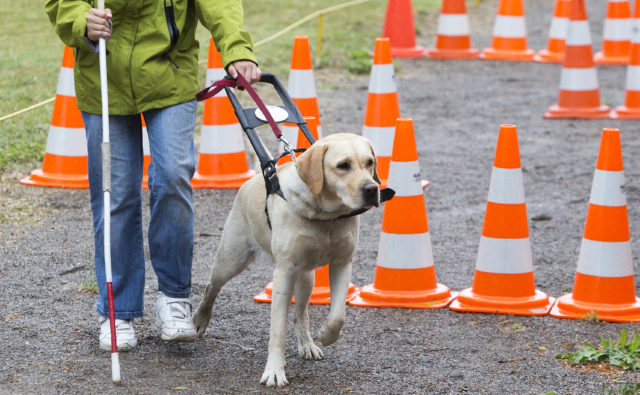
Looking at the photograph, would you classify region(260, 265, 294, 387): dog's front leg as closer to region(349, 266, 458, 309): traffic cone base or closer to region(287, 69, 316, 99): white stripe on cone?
region(349, 266, 458, 309): traffic cone base

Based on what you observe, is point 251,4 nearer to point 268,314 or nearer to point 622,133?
point 622,133

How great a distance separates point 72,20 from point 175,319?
1.41 metres

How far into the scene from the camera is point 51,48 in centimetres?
1136

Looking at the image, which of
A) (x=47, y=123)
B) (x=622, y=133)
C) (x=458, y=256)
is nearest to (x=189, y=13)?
(x=458, y=256)

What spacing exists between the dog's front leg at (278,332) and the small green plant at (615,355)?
132cm

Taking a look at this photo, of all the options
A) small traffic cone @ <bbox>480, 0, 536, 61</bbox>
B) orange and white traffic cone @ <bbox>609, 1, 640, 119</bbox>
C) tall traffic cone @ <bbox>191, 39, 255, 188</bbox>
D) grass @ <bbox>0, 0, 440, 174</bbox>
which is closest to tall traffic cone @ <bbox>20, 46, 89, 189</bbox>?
grass @ <bbox>0, 0, 440, 174</bbox>

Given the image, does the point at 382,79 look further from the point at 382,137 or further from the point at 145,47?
the point at 145,47

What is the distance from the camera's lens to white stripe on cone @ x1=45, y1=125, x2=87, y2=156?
7.20 metres

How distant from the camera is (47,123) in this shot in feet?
28.1

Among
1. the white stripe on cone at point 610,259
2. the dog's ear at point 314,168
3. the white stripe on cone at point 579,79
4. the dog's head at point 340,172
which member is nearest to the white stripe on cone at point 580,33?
the white stripe on cone at point 579,79

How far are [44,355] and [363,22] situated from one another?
1046 cm

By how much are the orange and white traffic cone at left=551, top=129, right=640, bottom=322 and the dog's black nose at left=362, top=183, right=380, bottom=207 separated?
1.73 metres

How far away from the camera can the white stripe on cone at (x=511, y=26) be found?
12.6m

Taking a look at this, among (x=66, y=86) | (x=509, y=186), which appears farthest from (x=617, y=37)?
(x=509, y=186)
